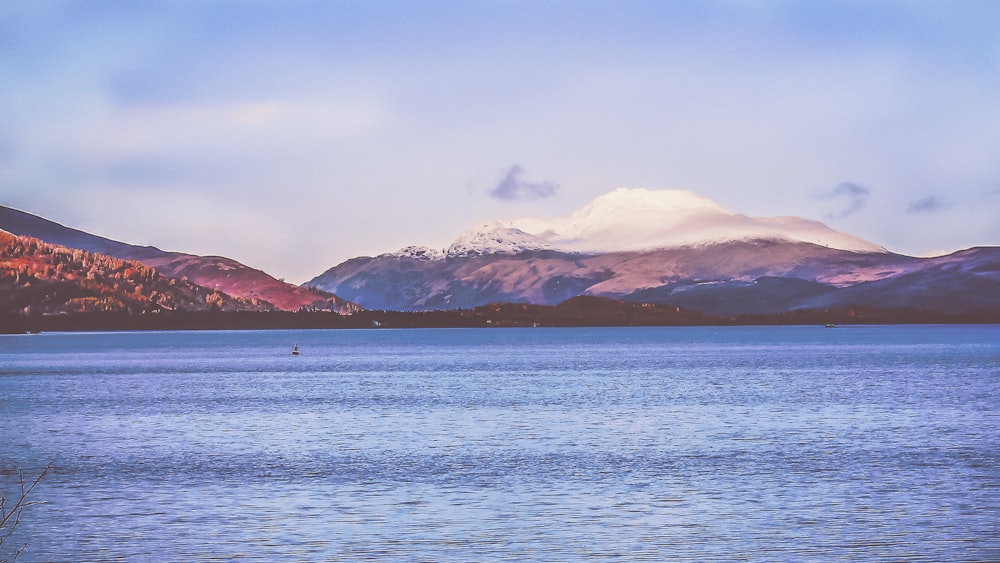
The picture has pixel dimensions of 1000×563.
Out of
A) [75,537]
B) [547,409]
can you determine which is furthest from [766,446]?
[75,537]

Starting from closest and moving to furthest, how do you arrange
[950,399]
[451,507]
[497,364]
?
[451,507] < [950,399] < [497,364]

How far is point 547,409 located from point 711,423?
558 inches

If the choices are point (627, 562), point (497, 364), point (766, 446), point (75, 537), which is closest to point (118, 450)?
point (75, 537)

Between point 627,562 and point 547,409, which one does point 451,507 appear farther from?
point 547,409

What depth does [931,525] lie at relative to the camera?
33.8 m

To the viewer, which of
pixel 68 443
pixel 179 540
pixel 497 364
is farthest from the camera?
pixel 497 364

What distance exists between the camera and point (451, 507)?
124 ft

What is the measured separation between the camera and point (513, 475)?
4469cm

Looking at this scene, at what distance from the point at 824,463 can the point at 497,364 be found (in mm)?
124044

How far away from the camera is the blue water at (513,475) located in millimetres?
31922

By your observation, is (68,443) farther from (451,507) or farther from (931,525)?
(931,525)

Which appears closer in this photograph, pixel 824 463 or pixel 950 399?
pixel 824 463

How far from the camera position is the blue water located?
31922mm

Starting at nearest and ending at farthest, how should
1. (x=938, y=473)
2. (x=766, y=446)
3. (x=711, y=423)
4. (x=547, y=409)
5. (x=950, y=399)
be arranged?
1. (x=938, y=473)
2. (x=766, y=446)
3. (x=711, y=423)
4. (x=547, y=409)
5. (x=950, y=399)
